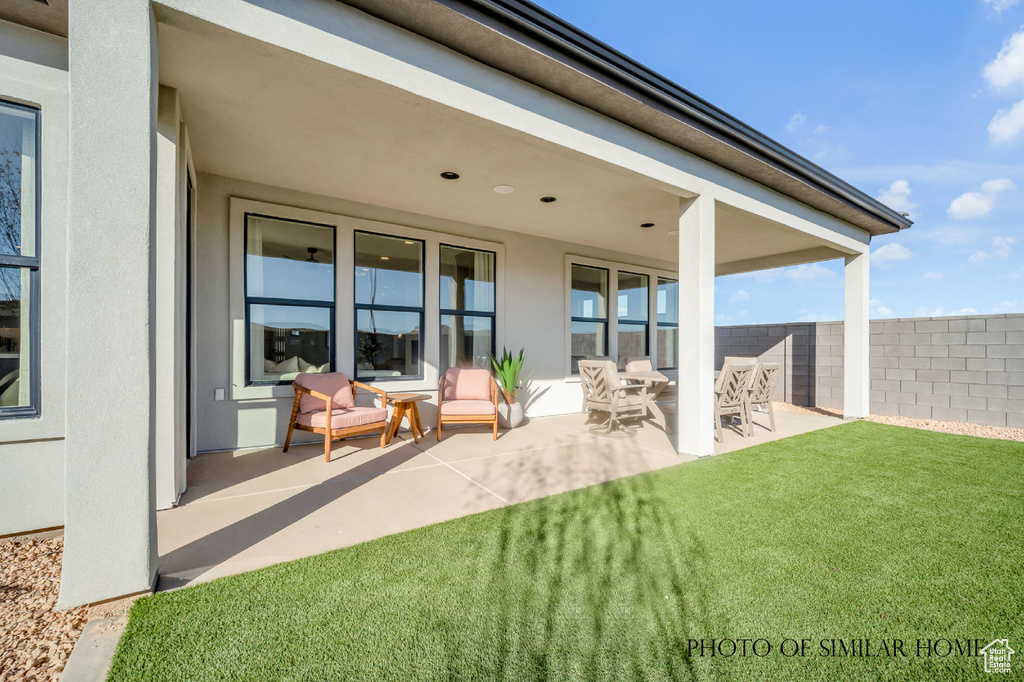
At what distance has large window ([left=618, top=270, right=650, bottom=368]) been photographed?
7949 millimetres

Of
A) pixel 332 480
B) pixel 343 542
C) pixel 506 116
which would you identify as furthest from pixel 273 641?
pixel 506 116

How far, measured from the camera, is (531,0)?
259 cm

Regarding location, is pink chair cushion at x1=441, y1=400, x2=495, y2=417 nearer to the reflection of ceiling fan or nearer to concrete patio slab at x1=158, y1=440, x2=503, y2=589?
concrete patio slab at x1=158, y1=440, x2=503, y2=589

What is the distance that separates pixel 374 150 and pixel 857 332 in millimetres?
7037

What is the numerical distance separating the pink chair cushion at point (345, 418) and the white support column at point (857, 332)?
6.74m

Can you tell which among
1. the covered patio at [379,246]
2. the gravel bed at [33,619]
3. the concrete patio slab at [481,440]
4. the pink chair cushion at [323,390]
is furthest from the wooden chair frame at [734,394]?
the gravel bed at [33,619]

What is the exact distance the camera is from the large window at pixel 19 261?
2453 mm

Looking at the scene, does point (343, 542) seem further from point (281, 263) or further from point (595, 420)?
point (595, 420)

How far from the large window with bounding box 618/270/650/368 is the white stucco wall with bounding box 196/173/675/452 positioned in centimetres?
143

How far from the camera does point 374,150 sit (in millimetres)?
3674

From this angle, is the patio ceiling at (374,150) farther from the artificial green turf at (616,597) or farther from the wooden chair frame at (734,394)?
the artificial green turf at (616,597)

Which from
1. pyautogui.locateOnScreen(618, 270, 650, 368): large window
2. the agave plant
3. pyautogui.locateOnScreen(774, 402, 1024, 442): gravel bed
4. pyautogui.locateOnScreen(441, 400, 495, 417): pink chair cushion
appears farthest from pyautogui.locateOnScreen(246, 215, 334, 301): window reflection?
pyautogui.locateOnScreen(774, 402, 1024, 442): gravel bed

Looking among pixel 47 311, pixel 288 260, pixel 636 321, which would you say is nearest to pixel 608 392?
pixel 636 321

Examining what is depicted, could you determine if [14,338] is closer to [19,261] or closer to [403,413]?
[19,261]
